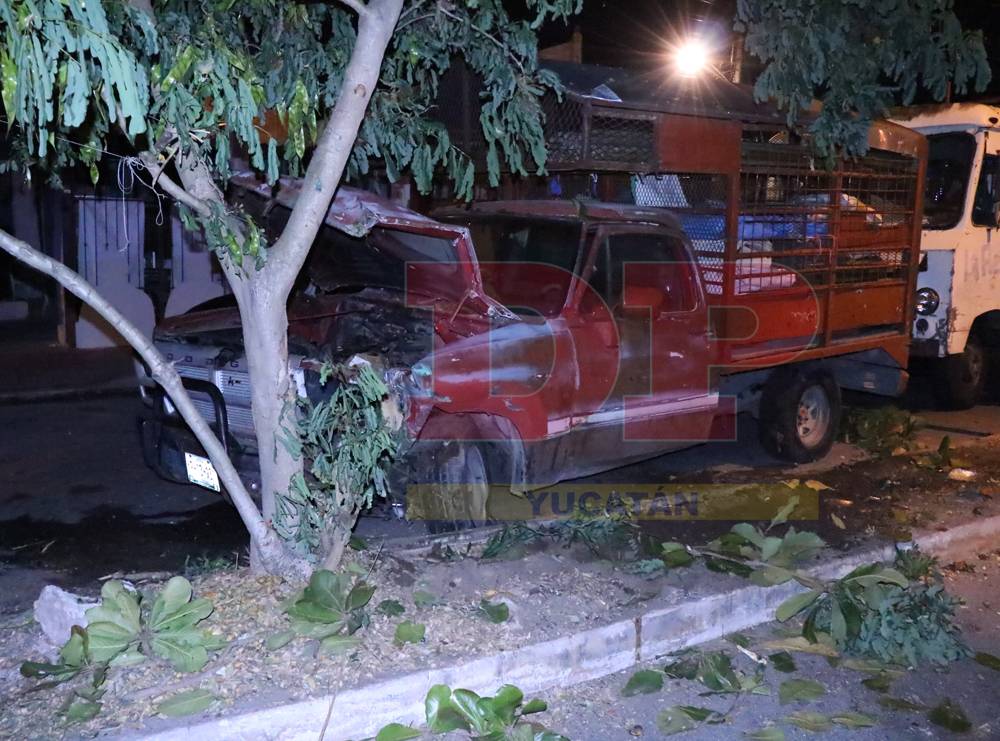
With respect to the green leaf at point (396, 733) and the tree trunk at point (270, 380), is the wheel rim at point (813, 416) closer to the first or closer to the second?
the tree trunk at point (270, 380)

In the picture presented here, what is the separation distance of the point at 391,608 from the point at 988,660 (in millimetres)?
2929

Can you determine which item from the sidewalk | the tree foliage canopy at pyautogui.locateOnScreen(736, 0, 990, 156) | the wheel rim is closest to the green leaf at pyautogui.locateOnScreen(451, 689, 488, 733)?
the tree foliage canopy at pyautogui.locateOnScreen(736, 0, 990, 156)

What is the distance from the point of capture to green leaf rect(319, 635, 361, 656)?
4.18 m

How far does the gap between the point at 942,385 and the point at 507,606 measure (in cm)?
780

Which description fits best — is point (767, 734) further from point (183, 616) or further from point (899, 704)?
point (183, 616)

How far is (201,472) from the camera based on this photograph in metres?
5.68

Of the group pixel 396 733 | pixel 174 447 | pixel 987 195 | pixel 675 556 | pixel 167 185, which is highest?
pixel 987 195

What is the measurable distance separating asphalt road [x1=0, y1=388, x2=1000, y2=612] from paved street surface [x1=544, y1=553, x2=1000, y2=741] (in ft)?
6.55

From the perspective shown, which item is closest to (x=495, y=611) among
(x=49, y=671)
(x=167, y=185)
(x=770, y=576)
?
(x=770, y=576)

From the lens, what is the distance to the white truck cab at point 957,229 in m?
10.1

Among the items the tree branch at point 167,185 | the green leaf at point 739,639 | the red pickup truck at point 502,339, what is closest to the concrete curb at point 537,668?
the green leaf at point 739,639

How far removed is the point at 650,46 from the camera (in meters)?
15.6

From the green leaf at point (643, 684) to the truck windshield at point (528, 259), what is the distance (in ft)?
7.50

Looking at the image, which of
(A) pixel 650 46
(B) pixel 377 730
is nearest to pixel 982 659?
(B) pixel 377 730
